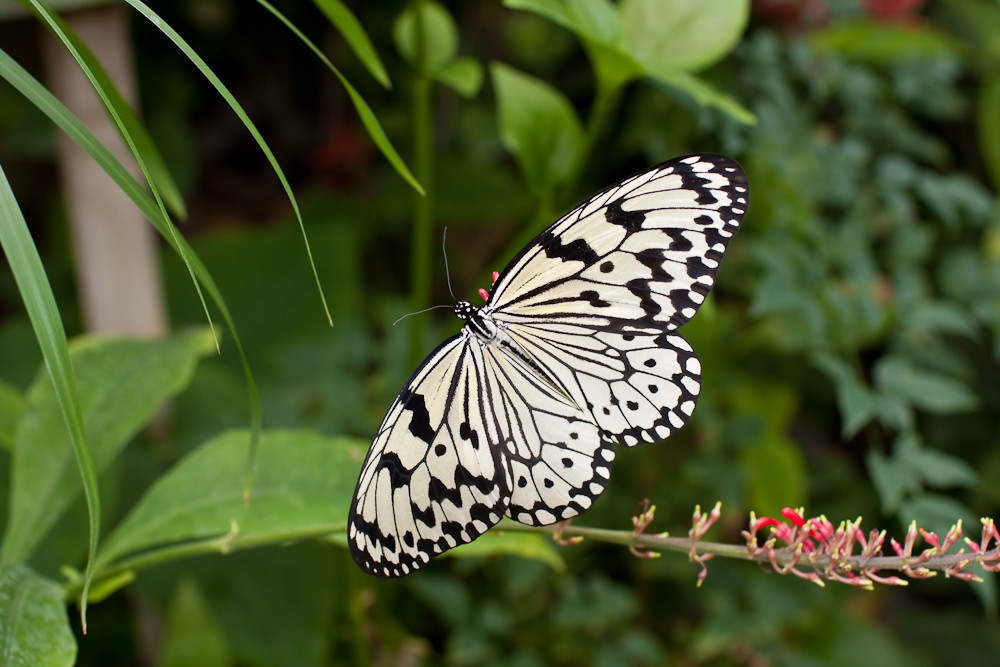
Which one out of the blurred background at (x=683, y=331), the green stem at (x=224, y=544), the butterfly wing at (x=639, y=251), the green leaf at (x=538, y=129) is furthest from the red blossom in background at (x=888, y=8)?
the green stem at (x=224, y=544)

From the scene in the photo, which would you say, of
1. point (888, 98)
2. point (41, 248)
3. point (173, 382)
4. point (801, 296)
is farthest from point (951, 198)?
point (41, 248)

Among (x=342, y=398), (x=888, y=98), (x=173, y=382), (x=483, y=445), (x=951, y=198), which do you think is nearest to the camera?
(x=483, y=445)

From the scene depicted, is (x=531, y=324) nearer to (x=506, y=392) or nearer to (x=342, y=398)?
(x=506, y=392)

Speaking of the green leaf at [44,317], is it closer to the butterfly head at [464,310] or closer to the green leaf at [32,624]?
the green leaf at [32,624]

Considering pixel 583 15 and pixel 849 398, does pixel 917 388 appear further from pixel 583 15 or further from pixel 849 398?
pixel 583 15

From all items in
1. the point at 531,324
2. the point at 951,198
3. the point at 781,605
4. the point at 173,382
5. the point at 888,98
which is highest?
the point at 888,98

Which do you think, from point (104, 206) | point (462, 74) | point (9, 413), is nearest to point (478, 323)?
point (462, 74)
